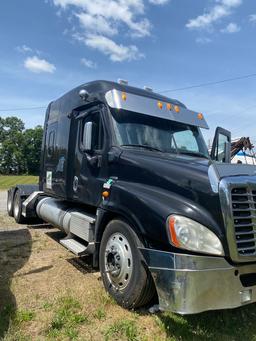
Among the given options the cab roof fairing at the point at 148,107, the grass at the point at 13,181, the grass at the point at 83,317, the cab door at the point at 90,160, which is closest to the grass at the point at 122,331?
the grass at the point at 83,317

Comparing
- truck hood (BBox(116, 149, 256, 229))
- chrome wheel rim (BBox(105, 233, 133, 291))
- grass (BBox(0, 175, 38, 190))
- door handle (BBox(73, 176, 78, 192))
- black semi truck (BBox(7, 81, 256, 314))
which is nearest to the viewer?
black semi truck (BBox(7, 81, 256, 314))

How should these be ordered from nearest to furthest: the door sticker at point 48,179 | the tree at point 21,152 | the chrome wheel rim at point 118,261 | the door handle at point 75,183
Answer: the chrome wheel rim at point 118,261, the door handle at point 75,183, the door sticker at point 48,179, the tree at point 21,152

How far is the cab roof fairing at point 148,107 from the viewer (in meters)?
5.43

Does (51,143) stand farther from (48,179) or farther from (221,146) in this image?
(221,146)

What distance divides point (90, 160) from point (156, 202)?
191 centimetres

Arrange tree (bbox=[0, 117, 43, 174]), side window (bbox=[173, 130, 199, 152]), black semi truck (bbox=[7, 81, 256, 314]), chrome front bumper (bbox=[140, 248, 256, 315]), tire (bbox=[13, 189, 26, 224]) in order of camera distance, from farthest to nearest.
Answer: tree (bbox=[0, 117, 43, 174]) → tire (bbox=[13, 189, 26, 224]) → side window (bbox=[173, 130, 199, 152]) → black semi truck (bbox=[7, 81, 256, 314]) → chrome front bumper (bbox=[140, 248, 256, 315])

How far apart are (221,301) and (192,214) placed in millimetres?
864

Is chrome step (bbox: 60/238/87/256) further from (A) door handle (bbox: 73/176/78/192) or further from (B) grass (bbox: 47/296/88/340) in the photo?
(B) grass (bbox: 47/296/88/340)

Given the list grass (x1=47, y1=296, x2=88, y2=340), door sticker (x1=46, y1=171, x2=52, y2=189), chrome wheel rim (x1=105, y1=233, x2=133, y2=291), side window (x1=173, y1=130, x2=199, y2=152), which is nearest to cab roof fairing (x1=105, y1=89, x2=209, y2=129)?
side window (x1=173, y1=130, x2=199, y2=152)

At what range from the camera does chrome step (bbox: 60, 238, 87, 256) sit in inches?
216

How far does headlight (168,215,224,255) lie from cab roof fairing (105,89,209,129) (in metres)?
2.33

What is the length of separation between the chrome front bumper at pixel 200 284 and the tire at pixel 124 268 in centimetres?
47

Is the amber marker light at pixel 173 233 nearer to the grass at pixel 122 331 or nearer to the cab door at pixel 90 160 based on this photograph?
the grass at pixel 122 331

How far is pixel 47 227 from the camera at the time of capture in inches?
382
